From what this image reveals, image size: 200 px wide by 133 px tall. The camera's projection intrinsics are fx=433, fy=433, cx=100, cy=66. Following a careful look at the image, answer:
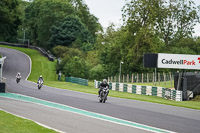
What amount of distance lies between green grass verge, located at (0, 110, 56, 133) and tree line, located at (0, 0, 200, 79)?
179ft

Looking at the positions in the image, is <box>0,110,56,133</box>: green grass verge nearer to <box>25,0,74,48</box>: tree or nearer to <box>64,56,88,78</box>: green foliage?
<box>64,56,88,78</box>: green foliage

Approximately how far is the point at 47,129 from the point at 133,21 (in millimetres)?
64108

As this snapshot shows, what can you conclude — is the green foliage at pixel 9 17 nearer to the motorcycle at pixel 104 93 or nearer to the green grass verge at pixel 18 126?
the motorcycle at pixel 104 93

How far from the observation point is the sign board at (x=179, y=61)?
3791 centimetres

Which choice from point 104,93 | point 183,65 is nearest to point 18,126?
point 104,93

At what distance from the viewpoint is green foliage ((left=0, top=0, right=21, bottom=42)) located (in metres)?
70.1

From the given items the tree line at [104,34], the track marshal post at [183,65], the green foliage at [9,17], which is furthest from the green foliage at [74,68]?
the track marshal post at [183,65]

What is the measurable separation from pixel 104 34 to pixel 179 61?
7292cm

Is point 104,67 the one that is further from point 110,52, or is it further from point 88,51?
point 88,51

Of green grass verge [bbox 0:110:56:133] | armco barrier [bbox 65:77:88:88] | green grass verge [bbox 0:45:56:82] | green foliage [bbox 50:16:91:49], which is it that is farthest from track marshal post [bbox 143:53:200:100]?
green foliage [bbox 50:16:91:49]

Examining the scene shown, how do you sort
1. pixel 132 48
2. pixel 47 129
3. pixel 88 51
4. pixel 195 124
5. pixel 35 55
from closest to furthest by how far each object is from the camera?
1. pixel 47 129
2. pixel 195 124
3. pixel 132 48
4. pixel 35 55
5. pixel 88 51

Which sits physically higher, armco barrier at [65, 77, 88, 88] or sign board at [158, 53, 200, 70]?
sign board at [158, 53, 200, 70]

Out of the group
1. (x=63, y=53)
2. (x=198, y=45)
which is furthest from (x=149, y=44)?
(x=198, y=45)

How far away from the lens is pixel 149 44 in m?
74.8
